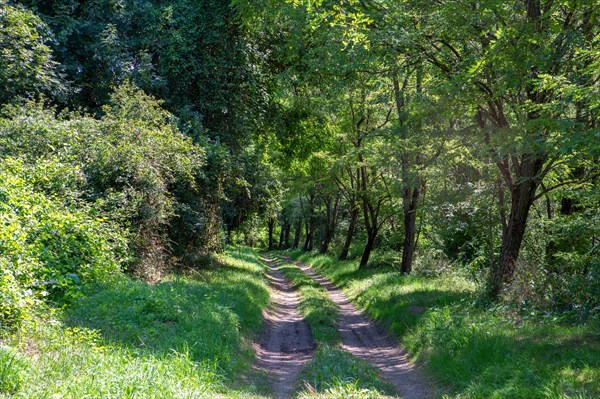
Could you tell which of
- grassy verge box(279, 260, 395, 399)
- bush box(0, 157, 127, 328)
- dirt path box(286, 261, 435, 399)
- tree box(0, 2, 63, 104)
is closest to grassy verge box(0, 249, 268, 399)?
bush box(0, 157, 127, 328)

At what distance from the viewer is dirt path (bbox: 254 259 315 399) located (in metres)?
9.69

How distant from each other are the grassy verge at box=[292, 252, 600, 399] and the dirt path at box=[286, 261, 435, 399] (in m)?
0.34

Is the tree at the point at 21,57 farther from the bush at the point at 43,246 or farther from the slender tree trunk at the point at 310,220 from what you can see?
the slender tree trunk at the point at 310,220

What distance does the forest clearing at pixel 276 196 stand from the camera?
7.90m

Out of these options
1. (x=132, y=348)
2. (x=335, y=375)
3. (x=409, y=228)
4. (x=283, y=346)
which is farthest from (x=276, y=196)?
(x=132, y=348)

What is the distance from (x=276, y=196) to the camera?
2267cm

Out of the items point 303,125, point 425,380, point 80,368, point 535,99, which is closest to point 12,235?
point 80,368

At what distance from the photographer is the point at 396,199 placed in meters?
25.1

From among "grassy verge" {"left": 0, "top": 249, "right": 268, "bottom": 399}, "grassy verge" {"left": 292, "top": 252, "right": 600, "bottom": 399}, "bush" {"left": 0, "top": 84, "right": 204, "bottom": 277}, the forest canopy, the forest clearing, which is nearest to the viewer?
"grassy verge" {"left": 0, "top": 249, "right": 268, "bottom": 399}

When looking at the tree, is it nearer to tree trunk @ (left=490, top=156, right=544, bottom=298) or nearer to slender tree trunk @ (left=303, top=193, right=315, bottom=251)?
tree trunk @ (left=490, top=156, right=544, bottom=298)

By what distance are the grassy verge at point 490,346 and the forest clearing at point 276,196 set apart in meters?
0.05

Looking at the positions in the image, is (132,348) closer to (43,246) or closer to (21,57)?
(43,246)

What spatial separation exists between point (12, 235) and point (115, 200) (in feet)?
14.8

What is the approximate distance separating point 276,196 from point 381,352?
11315 mm
